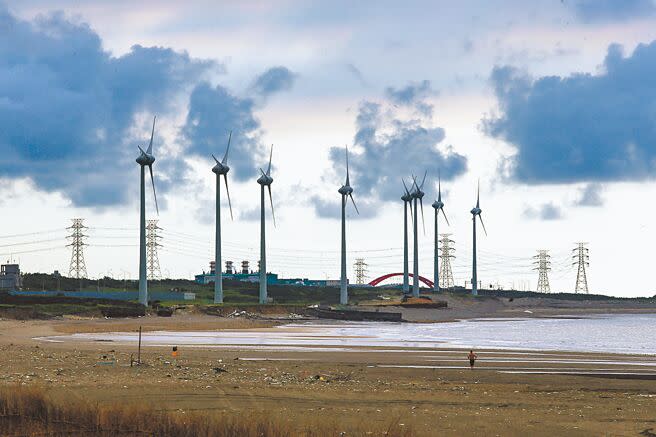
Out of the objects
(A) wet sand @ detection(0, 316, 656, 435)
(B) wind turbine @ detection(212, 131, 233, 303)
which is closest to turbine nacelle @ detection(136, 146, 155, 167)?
(B) wind turbine @ detection(212, 131, 233, 303)

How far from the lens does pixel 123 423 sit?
2823 cm

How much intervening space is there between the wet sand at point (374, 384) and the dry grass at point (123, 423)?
256 cm

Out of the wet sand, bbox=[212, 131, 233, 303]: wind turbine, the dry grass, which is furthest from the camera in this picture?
bbox=[212, 131, 233, 303]: wind turbine

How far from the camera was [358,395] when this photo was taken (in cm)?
3922

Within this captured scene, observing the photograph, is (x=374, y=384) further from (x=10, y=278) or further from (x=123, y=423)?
(x=10, y=278)

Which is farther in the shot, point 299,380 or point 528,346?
point 528,346

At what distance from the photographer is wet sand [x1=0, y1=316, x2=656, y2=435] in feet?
110

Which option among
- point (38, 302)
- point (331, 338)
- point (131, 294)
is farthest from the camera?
point (131, 294)

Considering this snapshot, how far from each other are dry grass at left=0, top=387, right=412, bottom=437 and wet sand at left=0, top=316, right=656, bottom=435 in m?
2.56

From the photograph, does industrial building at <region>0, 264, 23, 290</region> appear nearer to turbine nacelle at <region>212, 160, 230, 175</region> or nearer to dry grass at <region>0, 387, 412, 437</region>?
turbine nacelle at <region>212, 160, 230, 175</region>

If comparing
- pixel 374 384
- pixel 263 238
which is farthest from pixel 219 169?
pixel 374 384

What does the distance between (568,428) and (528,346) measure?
170 feet

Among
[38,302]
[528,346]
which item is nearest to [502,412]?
[528,346]

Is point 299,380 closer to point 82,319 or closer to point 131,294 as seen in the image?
point 82,319
